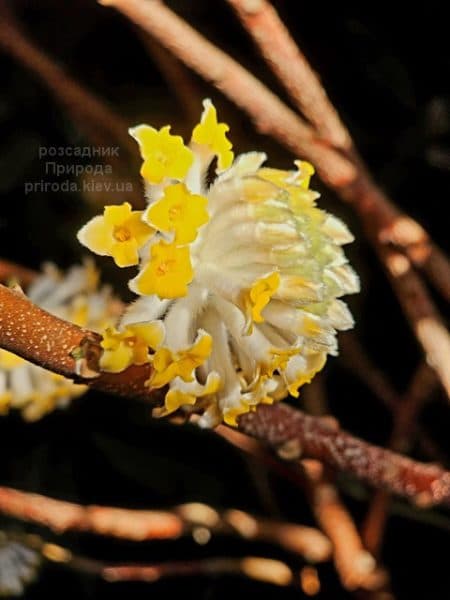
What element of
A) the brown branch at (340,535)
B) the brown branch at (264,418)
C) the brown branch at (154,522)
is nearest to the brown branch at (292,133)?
the brown branch at (264,418)

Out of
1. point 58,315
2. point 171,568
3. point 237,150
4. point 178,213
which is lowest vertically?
point 171,568

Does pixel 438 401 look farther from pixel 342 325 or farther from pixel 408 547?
pixel 342 325

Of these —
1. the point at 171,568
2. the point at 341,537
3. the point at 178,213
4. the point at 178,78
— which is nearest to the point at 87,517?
the point at 171,568

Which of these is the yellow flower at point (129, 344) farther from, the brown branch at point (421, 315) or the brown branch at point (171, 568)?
the brown branch at point (171, 568)

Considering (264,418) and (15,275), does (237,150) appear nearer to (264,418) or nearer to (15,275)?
(15,275)

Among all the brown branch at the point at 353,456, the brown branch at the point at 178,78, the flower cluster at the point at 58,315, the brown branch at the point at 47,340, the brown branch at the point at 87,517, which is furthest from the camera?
the brown branch at the point at 178,78

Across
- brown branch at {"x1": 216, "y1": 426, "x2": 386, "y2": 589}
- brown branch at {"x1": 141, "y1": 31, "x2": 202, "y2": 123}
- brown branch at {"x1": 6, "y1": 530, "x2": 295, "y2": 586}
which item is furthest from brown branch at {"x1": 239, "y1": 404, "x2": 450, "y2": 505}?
brown branch at {"x1": 141, "y1": 31, "x2": 202, "y2": 123}
